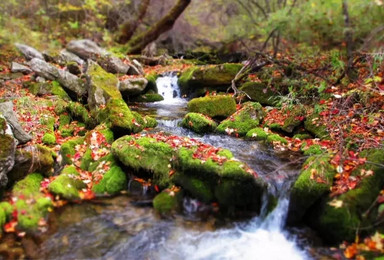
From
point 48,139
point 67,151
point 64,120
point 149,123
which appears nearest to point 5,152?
point 67,151

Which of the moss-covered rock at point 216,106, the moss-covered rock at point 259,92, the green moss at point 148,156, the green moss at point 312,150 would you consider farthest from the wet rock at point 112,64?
the green moss at point 312,150

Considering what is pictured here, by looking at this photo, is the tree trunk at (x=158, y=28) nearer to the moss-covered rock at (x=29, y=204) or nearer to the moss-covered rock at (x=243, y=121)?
the moss-covered rock at (x=243, y=121)

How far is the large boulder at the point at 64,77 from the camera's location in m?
10.2

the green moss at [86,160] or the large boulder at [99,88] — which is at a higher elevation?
the large boulder at [99,88]

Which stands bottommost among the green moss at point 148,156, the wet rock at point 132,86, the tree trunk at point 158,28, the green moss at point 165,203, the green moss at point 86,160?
the green moss at point 165,203

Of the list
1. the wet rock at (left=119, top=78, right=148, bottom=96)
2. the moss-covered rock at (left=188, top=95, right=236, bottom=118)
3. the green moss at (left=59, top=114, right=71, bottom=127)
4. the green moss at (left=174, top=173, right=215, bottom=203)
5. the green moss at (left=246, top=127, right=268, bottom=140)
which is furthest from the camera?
the wet rock at (left=119, top=78, right=148, bottom=96)

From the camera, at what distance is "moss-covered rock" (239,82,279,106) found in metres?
10.1

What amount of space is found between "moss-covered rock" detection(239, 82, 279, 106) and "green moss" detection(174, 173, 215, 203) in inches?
222

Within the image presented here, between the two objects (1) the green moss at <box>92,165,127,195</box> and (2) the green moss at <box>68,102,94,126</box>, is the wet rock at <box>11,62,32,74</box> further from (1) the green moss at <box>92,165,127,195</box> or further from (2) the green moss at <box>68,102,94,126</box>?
(1) the green moss at <box>92,165,127,195</box>

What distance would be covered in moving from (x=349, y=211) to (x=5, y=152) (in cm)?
551

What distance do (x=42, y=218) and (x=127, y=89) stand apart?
6.81 metres

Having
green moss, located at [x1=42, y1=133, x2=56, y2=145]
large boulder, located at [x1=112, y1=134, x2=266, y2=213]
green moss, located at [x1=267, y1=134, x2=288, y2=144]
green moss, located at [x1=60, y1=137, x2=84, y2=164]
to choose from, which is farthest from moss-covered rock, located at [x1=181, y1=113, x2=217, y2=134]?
green moss, located at [x1=42, y1=133, x2=56, y2=145]

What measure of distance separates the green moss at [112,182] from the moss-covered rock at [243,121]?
3.29 metres

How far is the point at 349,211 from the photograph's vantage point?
4.35m
